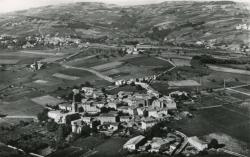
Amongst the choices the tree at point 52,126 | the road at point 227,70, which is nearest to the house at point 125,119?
the tree at point 52,126

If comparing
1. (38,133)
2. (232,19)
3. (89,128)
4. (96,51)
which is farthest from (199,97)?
(232,19)

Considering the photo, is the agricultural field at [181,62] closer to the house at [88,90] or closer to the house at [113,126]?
the house at [88,90]

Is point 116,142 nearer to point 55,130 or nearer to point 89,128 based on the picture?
point 89,128

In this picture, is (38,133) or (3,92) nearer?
(38,133)

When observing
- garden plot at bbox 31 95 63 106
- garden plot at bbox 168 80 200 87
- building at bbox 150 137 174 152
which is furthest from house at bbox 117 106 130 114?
garden plot at bbox 168 80 200 87

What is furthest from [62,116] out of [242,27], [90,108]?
[242,27]

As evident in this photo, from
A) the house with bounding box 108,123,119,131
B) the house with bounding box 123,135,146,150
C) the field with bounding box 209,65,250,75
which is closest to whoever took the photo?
the house with bounding box 123,135,146,150

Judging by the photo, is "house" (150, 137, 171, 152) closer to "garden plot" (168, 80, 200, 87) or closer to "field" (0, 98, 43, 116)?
"field" (0, 98, 43, 116)
